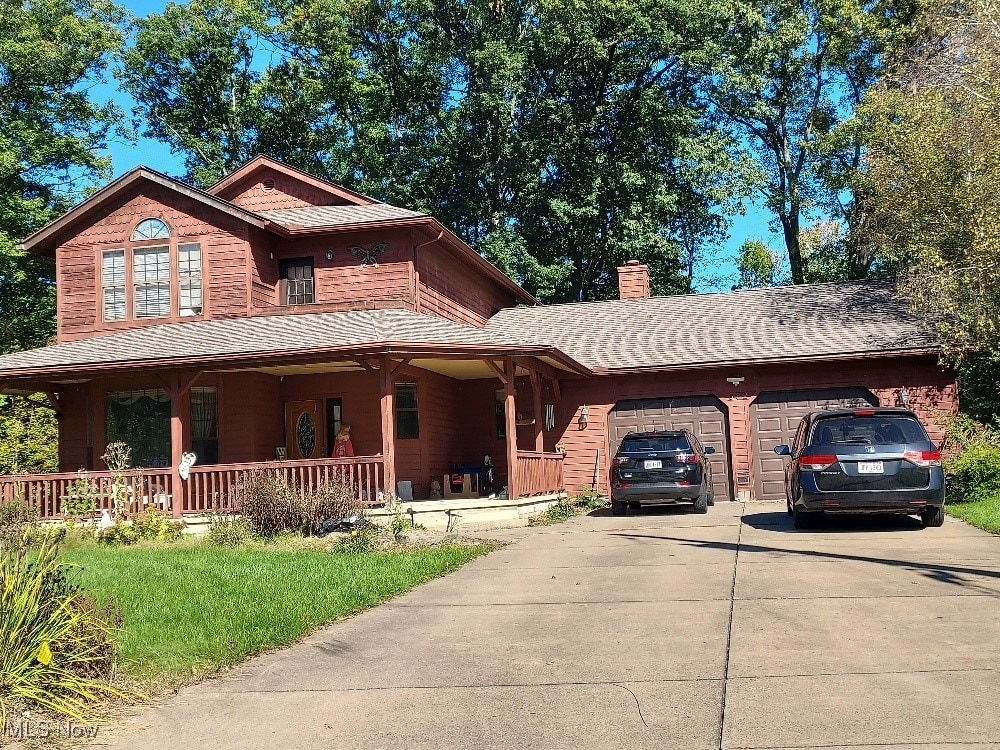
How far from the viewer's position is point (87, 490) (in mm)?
17047

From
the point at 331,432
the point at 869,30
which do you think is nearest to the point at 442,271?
the point at 331,432

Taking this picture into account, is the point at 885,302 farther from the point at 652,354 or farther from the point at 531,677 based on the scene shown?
the point at 531,677

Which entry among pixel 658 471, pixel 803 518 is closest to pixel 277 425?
pixel 658 471

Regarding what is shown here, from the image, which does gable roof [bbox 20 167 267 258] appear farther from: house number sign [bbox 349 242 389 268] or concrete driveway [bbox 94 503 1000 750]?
concrete driveway [bbox 94 503 1000 750]

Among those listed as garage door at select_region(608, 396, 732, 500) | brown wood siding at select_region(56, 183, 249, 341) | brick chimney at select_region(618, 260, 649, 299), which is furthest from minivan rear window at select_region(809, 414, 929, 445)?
brick chimney at select_region(618, 260, 649, 299)

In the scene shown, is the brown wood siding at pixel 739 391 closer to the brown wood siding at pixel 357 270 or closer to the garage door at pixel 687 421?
the garage door at pixel 687 421

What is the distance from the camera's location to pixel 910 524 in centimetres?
1365

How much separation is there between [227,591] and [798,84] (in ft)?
118

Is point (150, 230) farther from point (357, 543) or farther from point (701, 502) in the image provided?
point (701, 502)

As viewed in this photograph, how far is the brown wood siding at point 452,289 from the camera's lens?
21797mm

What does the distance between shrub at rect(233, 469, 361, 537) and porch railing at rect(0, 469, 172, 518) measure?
2943 millimetres

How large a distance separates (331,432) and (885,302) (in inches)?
577

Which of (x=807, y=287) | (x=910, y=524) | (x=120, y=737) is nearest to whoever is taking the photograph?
(x=120, y=737)

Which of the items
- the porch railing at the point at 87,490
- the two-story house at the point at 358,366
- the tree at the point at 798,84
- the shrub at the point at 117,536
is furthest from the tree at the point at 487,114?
the shrub at the point at 117,536
